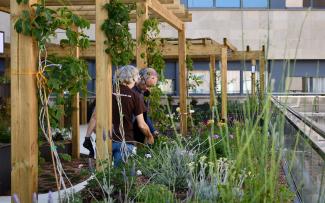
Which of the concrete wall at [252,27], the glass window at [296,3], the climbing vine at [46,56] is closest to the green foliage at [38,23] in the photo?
the climbing vine at [46,56]

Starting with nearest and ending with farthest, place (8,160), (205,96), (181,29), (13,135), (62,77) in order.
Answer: (13,135) < (62,77) < (8,160) < (181,29) < (205,96)

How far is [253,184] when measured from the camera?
90.3 inches

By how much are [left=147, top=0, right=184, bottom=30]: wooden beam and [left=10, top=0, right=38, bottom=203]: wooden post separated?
9.70 ft

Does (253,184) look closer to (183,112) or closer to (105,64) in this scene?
(105,64)

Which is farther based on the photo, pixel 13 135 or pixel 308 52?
pixel 308 52

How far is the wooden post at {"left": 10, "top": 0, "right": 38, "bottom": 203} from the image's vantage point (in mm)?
3766

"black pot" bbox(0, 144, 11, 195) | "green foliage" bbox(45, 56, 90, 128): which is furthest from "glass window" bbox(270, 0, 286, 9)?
"green foliage" bbox(45, 56, 90, 128)

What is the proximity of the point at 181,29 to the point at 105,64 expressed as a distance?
15.7 feet

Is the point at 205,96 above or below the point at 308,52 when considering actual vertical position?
below

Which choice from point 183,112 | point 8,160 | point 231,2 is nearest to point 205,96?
point 231,2

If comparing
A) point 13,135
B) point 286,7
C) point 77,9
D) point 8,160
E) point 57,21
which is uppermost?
point 286,7

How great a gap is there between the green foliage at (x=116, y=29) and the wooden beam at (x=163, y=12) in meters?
1.51

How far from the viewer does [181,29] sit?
9617 mm

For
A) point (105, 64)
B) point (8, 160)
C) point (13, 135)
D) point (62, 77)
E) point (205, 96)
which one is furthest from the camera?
point (205, 96)
